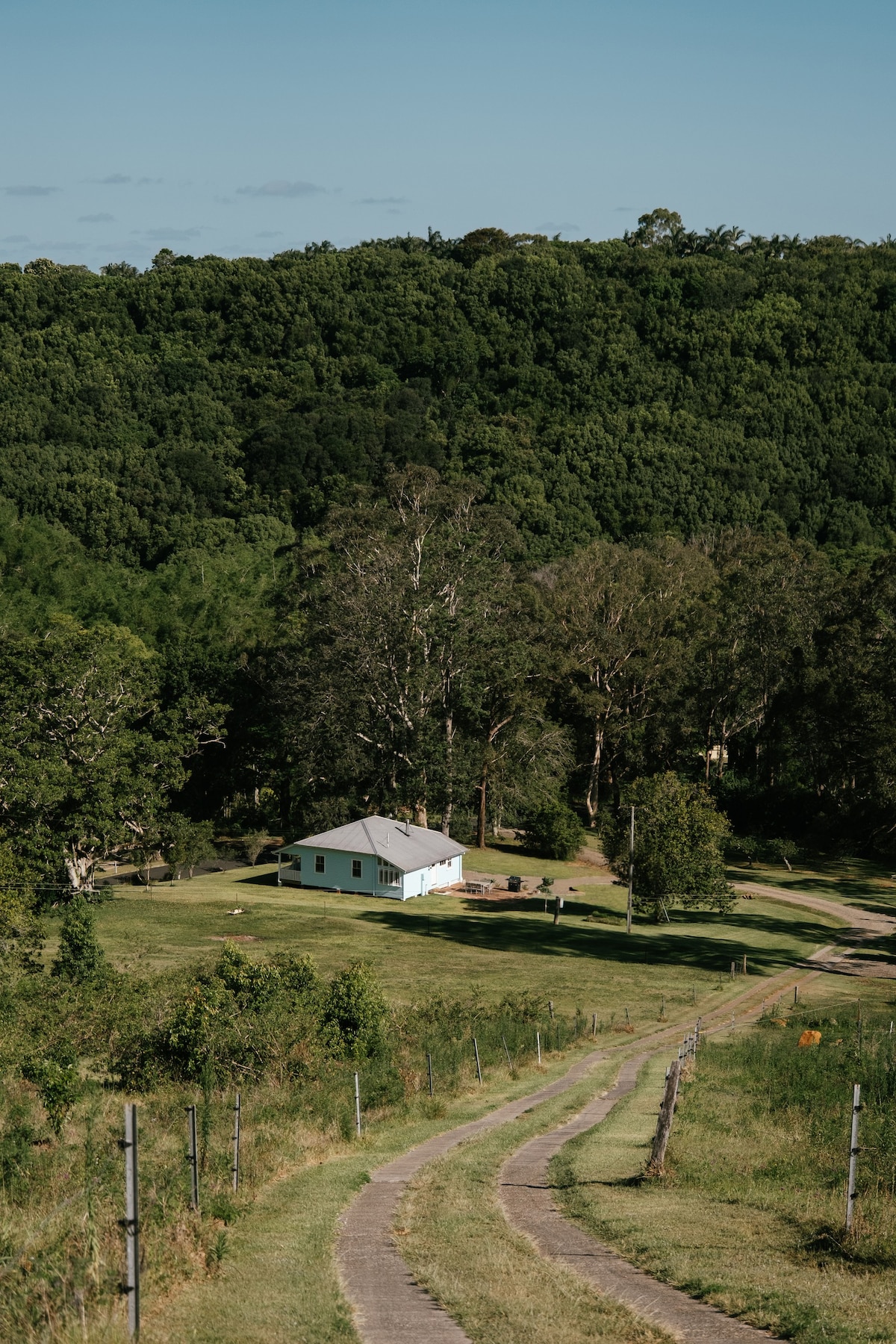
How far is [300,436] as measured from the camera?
14188 centimetres

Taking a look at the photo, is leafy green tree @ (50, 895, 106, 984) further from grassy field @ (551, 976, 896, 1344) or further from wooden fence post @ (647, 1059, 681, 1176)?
wooden fence post @ (647, 1059, 681, 1176)

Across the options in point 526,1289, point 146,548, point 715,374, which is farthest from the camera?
point 715,374

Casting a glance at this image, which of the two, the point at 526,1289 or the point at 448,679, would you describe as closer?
the point at 526,1289

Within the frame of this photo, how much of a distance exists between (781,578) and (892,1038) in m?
58.4

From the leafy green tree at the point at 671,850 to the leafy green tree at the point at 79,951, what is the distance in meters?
29.0

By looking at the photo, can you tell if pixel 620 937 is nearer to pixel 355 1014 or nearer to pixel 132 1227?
pixel 355 1014

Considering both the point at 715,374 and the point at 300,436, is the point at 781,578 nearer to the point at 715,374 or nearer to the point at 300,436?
the point at 300,436

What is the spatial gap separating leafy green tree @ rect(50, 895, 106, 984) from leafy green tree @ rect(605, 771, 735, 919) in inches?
1144

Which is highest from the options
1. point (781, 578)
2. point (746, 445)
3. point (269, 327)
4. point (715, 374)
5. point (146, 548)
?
point (269, 327)

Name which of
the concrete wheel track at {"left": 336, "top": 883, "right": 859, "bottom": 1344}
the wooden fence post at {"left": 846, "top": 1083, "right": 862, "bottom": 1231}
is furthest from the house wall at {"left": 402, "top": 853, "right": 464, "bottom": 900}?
the wooden fence post at {"left": 846, "top": 1083, "right": 862, "bottom": 1231}

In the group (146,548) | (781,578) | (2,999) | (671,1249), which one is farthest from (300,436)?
(671,1249)

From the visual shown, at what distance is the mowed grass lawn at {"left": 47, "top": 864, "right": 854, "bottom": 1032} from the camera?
148 ft

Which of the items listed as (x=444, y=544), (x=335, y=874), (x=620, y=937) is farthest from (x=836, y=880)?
(x=444, y=544)

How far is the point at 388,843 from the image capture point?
66.9 m
